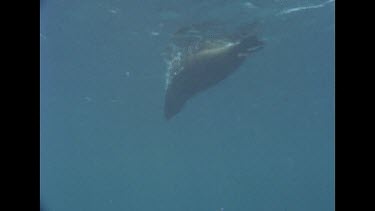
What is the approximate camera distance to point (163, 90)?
102 ft

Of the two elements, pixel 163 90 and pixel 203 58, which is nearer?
pixel 203 58

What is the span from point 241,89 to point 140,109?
33.5 ft

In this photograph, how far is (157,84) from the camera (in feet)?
97.2

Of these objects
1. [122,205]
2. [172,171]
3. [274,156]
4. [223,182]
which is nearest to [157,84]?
[274,156]

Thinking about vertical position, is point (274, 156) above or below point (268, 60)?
below

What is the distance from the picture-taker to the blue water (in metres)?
19.0

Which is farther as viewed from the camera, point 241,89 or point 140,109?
point 140,109

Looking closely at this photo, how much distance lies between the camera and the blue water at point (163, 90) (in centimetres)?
1895

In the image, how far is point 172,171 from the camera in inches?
3403

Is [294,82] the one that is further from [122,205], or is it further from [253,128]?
[122,205]

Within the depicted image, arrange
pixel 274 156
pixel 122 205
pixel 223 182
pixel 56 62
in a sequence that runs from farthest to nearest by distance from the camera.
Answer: pixel 122 205, pixel 223 182, pixel 274 156, pixel 56 62
